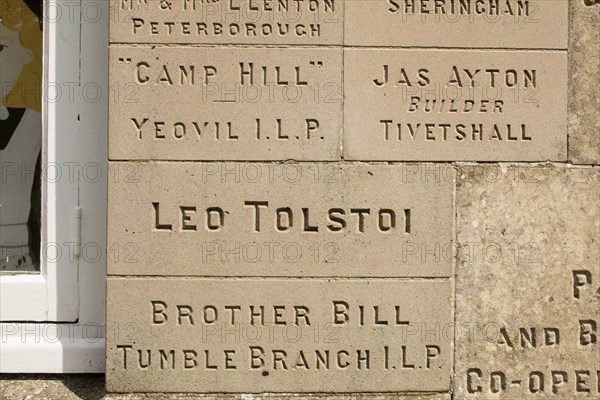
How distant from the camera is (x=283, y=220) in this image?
3045mm

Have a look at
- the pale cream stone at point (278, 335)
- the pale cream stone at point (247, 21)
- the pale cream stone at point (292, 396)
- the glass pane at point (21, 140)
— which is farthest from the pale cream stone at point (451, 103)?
the glass pane at point (21, 140)

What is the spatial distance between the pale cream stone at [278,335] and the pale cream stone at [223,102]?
63 centimetres

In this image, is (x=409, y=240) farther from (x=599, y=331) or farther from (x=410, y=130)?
(x=599, y=331)

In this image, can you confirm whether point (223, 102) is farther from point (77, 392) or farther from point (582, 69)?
point (582, 69)

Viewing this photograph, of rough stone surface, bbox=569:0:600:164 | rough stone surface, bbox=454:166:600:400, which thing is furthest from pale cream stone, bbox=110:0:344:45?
rough stone surface, bbox=569:0:600:164

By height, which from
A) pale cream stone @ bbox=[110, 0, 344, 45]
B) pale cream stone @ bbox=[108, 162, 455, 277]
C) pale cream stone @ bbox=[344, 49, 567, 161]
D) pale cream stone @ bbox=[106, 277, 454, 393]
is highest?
pale cream stone @ bbox=[110, 0, 344, 45]

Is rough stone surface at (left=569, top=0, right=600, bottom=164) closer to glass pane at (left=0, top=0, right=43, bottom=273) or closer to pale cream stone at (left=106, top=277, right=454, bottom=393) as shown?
pale cream stone at (left=106, top=277, right=454, bottom=393)

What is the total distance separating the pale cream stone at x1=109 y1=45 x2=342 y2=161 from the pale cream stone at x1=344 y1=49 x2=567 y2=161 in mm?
146

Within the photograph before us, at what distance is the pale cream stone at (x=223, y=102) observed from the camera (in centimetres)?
301

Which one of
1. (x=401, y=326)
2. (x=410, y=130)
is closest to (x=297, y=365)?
(x=401, y=326)

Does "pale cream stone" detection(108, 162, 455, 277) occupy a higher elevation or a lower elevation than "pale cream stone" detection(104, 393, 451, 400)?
higher

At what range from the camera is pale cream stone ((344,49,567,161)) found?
9.97 ft

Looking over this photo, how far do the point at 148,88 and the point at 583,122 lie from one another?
6.81 feet

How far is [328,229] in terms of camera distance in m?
3.05
